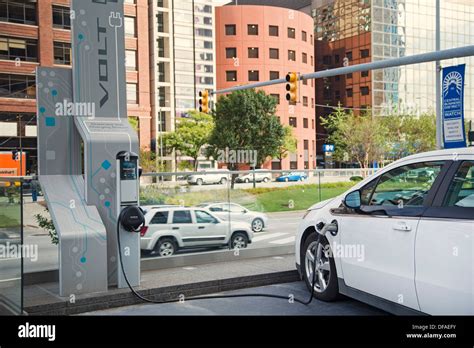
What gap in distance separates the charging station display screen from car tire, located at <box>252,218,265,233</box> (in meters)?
3.34

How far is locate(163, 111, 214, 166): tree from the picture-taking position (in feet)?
198

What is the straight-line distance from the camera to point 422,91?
85.5m

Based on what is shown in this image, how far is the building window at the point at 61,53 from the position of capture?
55.2m

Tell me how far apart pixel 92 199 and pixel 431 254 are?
442cm

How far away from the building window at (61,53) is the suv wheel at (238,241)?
50.0m

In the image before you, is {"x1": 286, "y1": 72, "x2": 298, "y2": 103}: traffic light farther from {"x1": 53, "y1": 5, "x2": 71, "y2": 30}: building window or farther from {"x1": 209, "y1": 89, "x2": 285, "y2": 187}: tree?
{"x1": 53, "y1": 5, "x2": 71, "y2": 30}: building window

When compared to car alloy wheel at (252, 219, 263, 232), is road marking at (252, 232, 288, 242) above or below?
below

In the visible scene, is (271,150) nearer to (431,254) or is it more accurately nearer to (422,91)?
(422,91)

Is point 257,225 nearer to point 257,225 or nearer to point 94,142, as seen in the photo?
point 257,225

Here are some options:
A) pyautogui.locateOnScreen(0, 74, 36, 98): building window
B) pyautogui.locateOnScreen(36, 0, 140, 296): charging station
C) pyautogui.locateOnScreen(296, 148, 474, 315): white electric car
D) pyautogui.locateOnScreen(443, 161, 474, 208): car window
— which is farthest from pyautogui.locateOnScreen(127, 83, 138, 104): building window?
pyautogui.locateOnScreen(443, 161, 474, 208): car window

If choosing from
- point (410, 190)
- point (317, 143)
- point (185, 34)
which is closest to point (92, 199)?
point (410, 190)

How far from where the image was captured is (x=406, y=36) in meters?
84.6

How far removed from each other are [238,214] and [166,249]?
63.6 inches

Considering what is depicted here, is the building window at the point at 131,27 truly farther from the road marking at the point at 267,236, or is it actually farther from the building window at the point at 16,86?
the road marking at the point at 267,236
